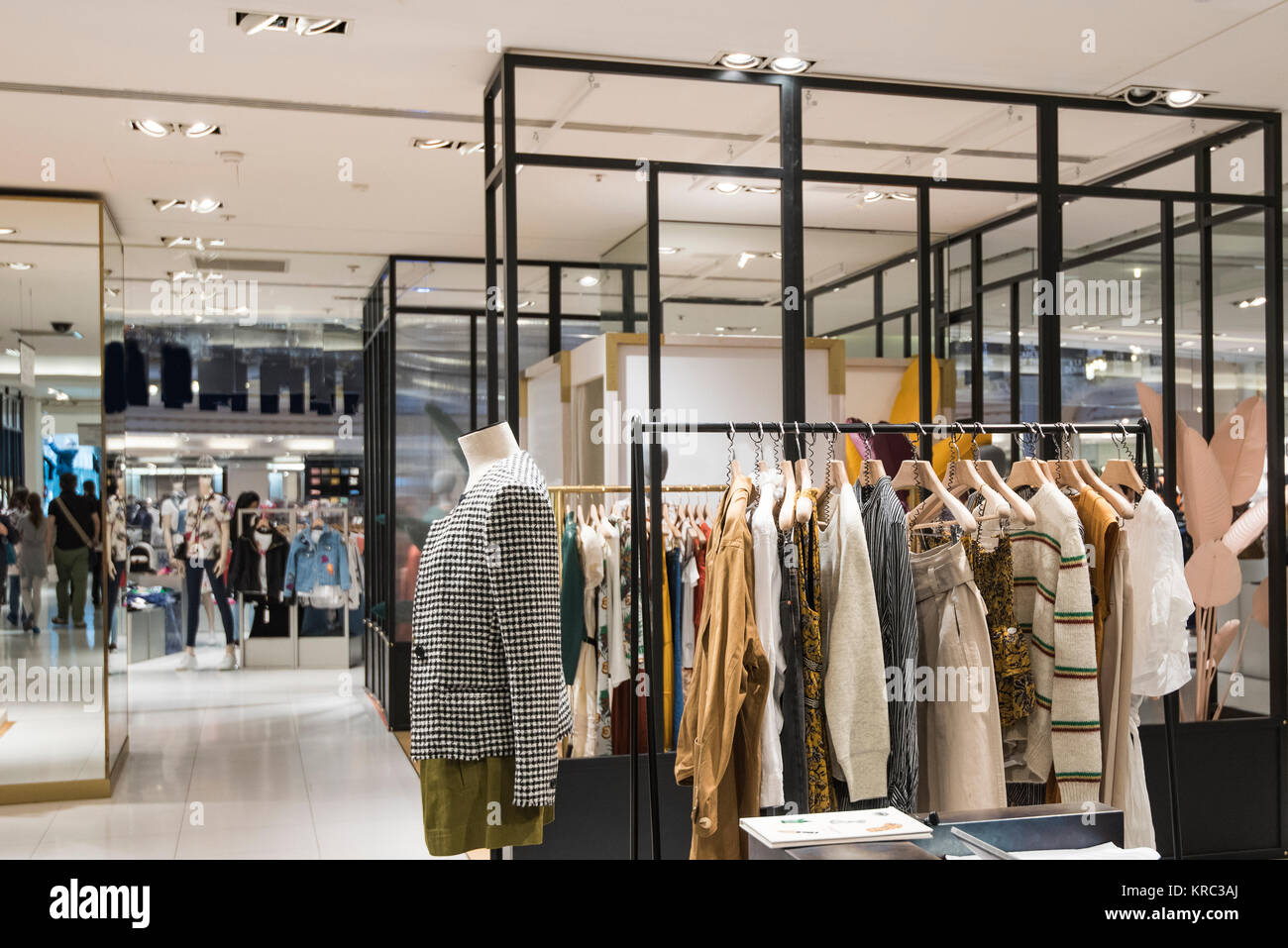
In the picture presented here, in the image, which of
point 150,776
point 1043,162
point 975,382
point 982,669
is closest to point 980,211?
point 975,382

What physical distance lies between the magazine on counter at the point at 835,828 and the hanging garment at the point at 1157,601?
4.36 feet

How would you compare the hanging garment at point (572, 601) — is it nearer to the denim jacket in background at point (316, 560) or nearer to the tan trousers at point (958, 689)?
the tan trousers at point (958, 689)

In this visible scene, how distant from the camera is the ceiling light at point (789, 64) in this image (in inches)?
165

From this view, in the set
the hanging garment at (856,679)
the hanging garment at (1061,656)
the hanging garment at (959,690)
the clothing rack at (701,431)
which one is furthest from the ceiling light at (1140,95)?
the hanging garment at (856,679)

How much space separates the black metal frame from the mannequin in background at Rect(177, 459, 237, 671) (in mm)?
6528

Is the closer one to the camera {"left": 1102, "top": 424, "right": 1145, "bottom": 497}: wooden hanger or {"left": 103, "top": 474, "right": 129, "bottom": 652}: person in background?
{"left": 1102, "top": 424, "right": 1145, "bottom": 497}: wooden hanger

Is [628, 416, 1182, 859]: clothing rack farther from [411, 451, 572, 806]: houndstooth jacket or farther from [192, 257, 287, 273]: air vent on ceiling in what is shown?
[192, 257, 287, 273]: air vent on ceiling

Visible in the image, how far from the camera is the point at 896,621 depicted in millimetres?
2936

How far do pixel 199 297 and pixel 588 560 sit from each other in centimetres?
561

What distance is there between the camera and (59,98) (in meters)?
4.54

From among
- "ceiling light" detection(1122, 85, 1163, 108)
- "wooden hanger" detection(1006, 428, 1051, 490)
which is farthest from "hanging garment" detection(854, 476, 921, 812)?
"ceiling light" detection(1122, 85, 1163, 108)

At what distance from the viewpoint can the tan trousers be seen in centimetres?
289

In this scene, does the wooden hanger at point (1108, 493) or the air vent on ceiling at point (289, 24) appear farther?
the air vent on ceiling at point (289, 24)
